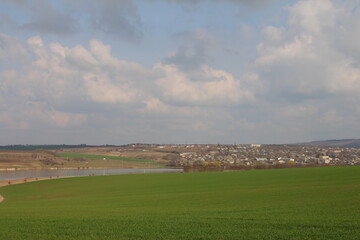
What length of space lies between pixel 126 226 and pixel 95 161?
17391cm

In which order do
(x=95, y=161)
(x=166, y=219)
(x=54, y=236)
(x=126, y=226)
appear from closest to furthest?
(x=54, y=236)
(x=126, y=226)
(x=166, y=219)
(x=95, y=161)

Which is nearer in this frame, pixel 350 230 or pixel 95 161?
pixel 350 230

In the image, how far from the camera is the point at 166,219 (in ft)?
64.2

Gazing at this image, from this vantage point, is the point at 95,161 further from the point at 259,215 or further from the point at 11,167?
the point at 259,215

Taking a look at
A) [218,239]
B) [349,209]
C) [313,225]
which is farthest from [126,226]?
[349,209]

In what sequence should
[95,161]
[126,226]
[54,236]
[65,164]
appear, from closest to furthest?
[54,236], [126,226], [65,164], [95,161]

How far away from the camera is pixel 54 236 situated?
52.2 feet

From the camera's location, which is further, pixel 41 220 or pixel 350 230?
pixel 41 220

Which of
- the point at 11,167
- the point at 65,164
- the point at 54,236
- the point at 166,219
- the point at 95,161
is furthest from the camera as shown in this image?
the point at 95,161

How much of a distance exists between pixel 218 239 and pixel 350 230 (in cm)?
549

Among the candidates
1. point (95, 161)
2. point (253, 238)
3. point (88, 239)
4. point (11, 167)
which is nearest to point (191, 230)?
point (253, 238)

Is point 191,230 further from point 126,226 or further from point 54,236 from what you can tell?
point 54,236

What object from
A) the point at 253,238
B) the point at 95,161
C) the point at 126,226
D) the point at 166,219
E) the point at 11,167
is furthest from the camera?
the point at 95,161

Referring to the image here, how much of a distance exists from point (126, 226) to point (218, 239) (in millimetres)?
5337
